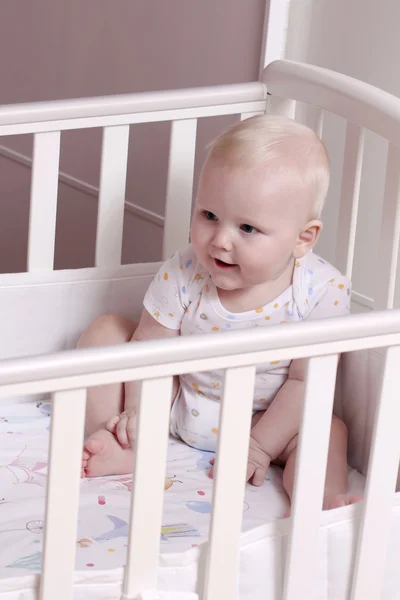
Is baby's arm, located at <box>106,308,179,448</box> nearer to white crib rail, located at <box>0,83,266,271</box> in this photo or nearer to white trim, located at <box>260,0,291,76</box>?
white crib rail, located at <box>0,83,266,271</box>

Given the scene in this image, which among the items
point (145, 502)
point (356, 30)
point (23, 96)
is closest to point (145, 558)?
point (145, 502)

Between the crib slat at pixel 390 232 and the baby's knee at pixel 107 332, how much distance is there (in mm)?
361

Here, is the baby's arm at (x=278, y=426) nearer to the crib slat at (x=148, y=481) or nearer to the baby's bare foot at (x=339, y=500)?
the baby's bare foot at (x=339, y=500)

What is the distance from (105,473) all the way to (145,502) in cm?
40

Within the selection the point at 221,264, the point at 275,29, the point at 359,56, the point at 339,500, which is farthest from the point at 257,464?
the point at 275,29

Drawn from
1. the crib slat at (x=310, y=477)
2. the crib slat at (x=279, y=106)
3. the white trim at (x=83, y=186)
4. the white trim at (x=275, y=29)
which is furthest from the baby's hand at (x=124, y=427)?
the white trim at (x=83, y=186)

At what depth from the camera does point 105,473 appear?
4.39 feet

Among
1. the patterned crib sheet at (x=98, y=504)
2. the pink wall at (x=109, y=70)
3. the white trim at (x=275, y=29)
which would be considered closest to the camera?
the patterned crib sheet at (x=98, y=504)

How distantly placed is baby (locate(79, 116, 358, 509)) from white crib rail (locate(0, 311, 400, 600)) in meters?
0.17

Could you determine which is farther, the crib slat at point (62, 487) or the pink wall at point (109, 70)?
the pink wall at point (109, 70)

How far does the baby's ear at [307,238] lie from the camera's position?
133cm

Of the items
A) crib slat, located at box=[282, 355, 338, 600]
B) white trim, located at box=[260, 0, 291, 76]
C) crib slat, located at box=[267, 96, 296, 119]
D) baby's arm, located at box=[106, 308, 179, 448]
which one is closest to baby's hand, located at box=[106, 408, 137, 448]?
baby's arm, located at box=[106, 308, 179, 448]

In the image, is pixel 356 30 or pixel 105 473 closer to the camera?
pixel 105 473

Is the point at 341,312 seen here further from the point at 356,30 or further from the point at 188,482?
the point at 356,30
